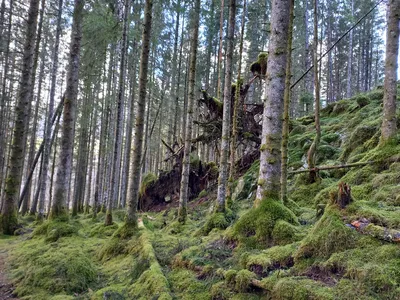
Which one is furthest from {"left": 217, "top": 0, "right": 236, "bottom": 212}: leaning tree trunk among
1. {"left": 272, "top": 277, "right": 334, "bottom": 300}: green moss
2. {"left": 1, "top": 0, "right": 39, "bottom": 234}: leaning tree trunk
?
{"left": 1, "top": 0, "right": 39, "bottom": 234}: leaning tree trunk

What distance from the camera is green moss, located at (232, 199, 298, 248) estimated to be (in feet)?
14.1

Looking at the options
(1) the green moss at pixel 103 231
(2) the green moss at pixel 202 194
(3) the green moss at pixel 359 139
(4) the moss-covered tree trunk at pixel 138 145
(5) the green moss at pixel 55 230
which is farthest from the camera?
(2) the green moss at pixel 202 194

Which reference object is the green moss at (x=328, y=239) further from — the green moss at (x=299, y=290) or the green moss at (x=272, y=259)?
the green moss at (x=299, y=290)

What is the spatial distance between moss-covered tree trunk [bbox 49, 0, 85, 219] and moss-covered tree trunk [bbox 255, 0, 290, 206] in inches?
245

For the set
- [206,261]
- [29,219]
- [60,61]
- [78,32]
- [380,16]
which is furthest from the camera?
[380,16]

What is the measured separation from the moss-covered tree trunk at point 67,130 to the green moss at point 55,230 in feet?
0.95

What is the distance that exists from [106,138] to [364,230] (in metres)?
18.4

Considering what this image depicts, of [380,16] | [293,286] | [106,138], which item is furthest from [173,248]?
[380,16]

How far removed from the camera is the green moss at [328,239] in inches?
126

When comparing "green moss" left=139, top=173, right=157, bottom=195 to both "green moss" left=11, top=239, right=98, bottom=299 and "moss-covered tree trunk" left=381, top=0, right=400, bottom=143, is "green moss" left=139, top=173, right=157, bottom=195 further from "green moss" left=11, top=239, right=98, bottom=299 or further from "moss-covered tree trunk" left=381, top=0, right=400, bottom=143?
"moss-covered tree trunk" left=381, top=0, right=400, bottom=143

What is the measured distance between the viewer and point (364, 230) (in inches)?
125

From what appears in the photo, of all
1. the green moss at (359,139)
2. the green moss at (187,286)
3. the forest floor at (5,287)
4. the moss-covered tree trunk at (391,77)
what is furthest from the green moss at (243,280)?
the green moss at (359,139)

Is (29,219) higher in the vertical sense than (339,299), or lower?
lower

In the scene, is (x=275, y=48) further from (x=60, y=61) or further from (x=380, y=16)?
(x=380, y=16)
